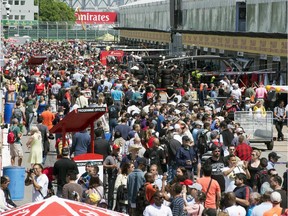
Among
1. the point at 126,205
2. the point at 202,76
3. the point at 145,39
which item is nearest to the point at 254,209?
the point at 126,205

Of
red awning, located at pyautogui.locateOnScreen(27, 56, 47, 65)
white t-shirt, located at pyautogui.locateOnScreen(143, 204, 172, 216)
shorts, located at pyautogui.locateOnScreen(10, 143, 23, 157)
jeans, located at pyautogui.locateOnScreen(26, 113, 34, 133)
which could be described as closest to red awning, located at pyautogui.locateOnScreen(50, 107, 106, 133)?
shorts, located at pyautogui.locateOnScreen(10, 143, 23, 157)

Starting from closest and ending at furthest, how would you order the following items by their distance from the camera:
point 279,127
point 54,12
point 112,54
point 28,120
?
point 279,127, point 28,120, point 112,54, point 54,12

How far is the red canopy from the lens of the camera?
60.4ft

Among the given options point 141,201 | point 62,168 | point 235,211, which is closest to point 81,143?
point 62,168

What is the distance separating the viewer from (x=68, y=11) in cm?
19512

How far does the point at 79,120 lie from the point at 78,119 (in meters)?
0.11

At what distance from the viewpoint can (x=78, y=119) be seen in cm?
1897

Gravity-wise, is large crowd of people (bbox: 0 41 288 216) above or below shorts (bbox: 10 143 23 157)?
above

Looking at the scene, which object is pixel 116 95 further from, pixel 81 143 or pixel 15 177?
pixel 15 177

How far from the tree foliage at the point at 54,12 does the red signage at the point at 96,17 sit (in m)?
1.99

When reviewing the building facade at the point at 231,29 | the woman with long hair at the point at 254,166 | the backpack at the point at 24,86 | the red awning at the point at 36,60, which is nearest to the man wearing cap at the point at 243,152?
the woman with long hair at the point at 254,166

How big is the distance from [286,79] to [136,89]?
287 inches

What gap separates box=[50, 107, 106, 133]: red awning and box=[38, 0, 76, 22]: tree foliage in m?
171

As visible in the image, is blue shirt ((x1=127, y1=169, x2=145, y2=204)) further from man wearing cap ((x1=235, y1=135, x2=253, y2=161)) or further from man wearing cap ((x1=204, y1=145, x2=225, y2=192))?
man wearing cap ((x1=235, y1=135, x2=253, y2=161))
